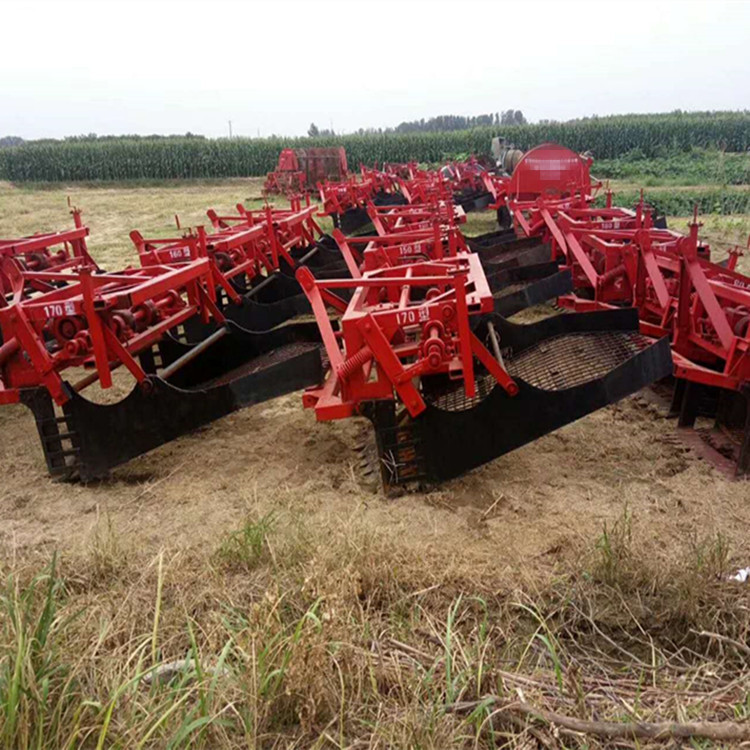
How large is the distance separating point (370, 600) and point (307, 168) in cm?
2042

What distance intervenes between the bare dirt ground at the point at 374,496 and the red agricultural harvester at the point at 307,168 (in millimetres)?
17045

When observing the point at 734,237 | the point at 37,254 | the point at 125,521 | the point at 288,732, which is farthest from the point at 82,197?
the point at 288,732

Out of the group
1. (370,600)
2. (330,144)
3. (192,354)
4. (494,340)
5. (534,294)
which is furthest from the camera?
(330,144)

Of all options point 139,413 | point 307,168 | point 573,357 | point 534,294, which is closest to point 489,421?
point 573,357

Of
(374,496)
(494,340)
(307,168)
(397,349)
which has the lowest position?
(374,496)

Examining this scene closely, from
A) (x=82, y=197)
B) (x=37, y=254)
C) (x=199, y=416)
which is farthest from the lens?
(x=82, y=197)

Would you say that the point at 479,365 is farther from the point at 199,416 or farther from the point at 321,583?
the point at 321,583

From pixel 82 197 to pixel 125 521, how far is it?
26.5 meters

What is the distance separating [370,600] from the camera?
2535 mm

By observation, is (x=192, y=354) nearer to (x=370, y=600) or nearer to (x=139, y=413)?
(x=139, y=413)

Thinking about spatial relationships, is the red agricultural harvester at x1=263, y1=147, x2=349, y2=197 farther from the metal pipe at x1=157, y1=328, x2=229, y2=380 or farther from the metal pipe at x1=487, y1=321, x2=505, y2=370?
the metal pipe at x1=487, y1=321, x2=505, y2=370

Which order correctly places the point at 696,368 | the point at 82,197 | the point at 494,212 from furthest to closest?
the point at 82,197
the point at 494,212
the point at 696,368

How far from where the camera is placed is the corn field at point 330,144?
3225cm

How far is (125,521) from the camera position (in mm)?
3588
